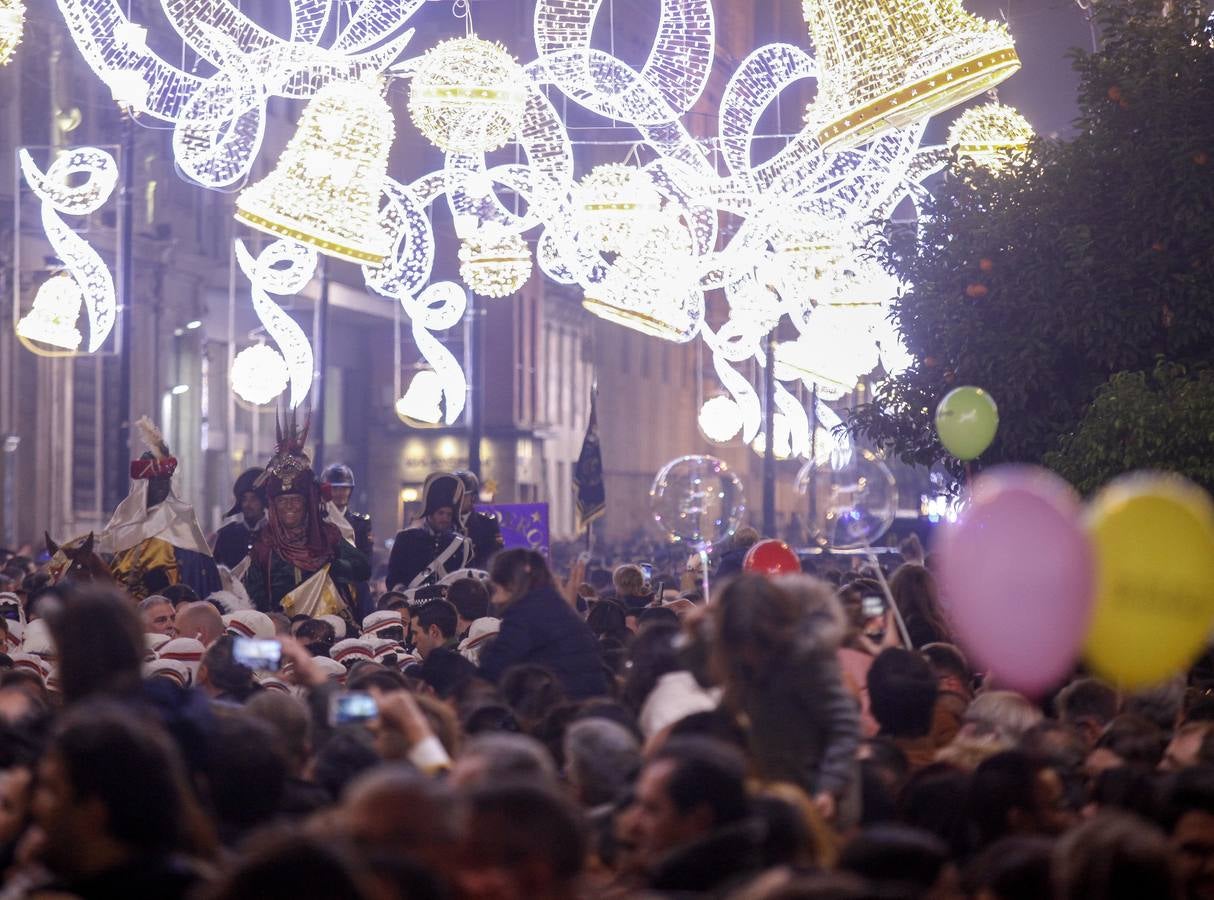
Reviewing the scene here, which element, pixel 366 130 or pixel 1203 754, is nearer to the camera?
pixel 1203 754

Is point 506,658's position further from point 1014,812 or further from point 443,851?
point 443,851

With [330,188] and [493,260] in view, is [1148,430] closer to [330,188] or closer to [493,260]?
[330,188]

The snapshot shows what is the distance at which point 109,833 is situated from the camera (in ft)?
14.4

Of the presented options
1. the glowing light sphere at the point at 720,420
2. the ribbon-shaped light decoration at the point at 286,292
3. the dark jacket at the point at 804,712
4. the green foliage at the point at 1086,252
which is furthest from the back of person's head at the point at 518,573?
the glowing light sphere at the point at 720,420

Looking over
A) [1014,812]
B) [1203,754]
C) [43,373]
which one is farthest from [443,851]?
[43,373]

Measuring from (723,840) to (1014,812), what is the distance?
121cm

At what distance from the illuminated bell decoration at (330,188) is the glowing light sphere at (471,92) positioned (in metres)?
2.04

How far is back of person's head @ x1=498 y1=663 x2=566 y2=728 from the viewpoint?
7844mm

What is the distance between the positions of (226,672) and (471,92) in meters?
9.23

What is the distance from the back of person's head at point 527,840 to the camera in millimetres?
4434

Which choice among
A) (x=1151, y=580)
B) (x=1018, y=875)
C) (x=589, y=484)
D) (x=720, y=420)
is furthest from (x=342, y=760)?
(x=720, y=420)

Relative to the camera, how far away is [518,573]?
28.7 feet

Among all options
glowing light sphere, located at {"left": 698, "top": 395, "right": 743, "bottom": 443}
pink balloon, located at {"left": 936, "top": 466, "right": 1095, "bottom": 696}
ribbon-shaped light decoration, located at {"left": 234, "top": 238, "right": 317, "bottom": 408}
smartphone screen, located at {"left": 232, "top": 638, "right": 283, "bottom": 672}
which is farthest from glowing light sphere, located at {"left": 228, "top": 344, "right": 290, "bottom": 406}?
smartphone screen, located at {"left": 232, "top": 638, "right": 283, "bottom": 672}

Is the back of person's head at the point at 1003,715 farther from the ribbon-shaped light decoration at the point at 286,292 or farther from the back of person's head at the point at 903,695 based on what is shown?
the ribbon-shaped light decoration at the point at 286,292
